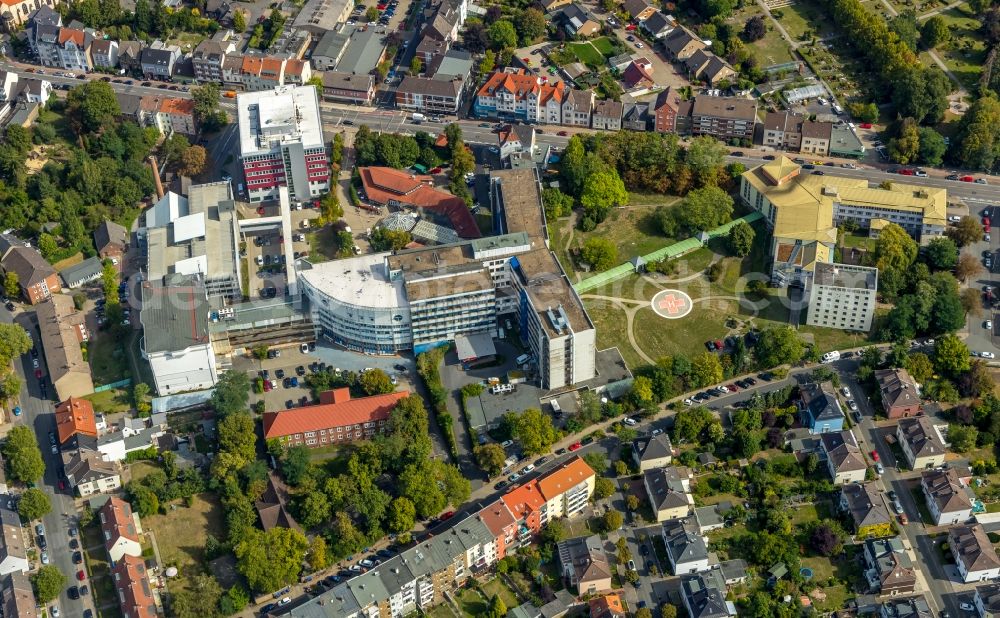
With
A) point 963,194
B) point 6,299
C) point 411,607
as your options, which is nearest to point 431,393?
point 411,607

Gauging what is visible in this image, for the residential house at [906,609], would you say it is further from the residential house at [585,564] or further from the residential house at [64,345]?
the residential house at [64,345]

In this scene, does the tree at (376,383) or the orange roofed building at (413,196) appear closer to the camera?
the tree at (376,383)

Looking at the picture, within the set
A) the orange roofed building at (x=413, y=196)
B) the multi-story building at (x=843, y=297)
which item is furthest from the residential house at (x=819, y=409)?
the orange roofed building at (x=413, y=196)

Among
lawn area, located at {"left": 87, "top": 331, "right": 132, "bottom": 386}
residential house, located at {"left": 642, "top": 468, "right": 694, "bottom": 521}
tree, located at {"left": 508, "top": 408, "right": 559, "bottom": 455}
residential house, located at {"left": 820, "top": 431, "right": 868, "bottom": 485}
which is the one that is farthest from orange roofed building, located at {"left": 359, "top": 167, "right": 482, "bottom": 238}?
residential house, located at {"left": 820, "top": 431, "right": 868, "bottom": 485}

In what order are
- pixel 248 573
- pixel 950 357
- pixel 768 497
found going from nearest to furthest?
pixel 248 573, pixel 768 497, pixel 950 357

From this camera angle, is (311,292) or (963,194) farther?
(963,194)

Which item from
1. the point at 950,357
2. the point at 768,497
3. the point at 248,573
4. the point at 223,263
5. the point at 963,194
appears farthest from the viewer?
the point at 963,194

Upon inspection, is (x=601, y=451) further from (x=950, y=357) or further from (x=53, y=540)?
(x=53, y=540)
